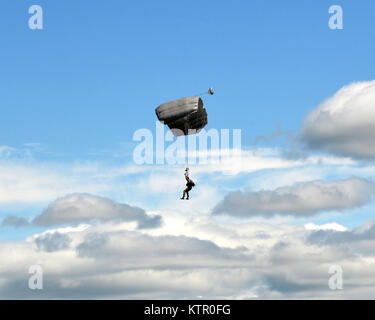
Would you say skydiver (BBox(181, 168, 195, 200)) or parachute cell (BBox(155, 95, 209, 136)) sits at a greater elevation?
parachute cell (BBox(155, 95, 209, 136))

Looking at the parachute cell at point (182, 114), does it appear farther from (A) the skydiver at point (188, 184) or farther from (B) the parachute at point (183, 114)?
(A) the skydiver at point (188, 184)

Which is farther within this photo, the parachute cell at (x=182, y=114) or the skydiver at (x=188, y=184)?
the parachute cell at (x=182, y=114)

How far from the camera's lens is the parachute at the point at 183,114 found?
76.2 metres

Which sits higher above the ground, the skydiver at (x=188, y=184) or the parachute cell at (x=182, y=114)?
the parachute cell at (x=182, y=114)

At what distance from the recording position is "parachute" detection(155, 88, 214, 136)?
76.2 m

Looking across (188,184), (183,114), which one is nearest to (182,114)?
(183,114)

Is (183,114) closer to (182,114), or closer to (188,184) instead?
(182,114)

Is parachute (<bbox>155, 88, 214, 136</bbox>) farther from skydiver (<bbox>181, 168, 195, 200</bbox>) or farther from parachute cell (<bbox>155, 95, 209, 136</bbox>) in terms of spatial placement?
skydiver (<bbox>181, 168, 195, 200</bbox>)

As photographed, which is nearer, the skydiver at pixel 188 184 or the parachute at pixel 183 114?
the skydiver at pixel 188 184

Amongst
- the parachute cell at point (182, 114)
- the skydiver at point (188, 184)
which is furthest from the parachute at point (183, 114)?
the skydiver at point (188, 184)

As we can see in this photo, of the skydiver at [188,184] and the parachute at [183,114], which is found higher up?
the parachute at [183,114]

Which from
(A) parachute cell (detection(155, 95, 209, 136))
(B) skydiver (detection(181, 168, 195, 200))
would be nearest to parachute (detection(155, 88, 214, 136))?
(A) parachute cell (detection(155, 95, 209, 136))

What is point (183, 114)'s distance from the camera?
251 feet
